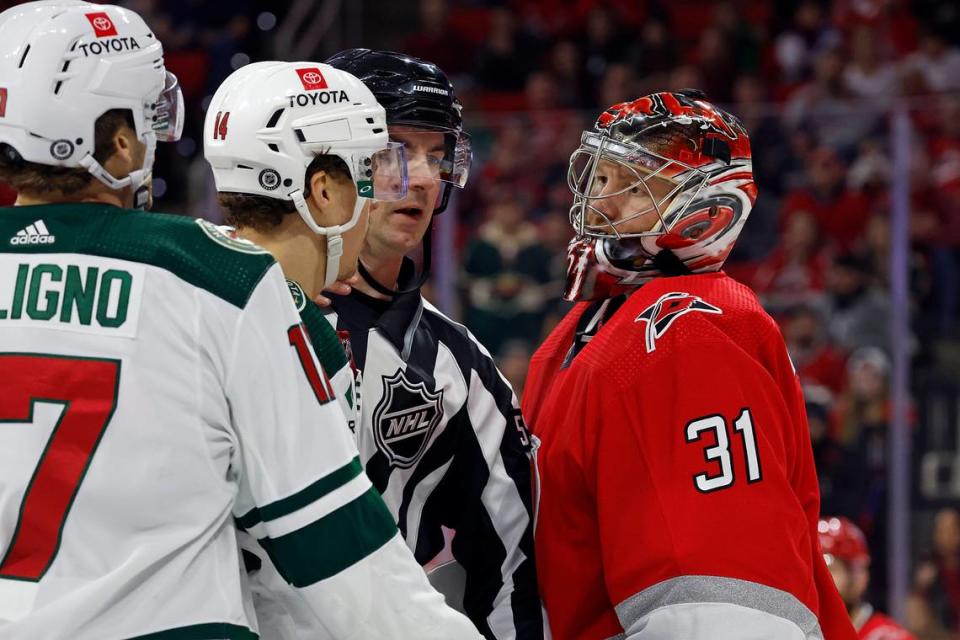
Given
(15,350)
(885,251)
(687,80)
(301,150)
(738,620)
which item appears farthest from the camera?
(687,80)

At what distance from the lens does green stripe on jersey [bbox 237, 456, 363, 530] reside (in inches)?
75.3

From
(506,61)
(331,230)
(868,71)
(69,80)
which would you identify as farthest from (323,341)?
(506,61)

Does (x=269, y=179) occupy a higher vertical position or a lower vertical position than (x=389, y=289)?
higher

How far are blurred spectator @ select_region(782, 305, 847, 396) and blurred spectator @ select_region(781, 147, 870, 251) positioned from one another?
0.38 meters

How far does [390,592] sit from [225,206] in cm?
74

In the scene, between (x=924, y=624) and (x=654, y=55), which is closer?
(x=924, y=624)

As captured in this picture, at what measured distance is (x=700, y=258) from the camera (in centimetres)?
290

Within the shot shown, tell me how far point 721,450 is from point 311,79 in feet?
3.36

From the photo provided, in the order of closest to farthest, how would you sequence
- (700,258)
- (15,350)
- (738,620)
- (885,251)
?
(15,350) → (738,620) → (700,258) → (885,251)

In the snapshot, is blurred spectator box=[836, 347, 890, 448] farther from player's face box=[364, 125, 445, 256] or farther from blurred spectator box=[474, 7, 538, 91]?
blurred spectator box=[474, 7, 538, 91]

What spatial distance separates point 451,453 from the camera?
2861mm

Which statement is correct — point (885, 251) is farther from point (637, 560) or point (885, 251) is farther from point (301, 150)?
point (301, 150)

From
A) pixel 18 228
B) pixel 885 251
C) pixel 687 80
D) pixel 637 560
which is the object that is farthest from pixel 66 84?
pixel 687 80

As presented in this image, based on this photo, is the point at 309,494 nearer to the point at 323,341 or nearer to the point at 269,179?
the point at 323,341
